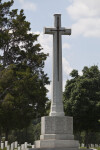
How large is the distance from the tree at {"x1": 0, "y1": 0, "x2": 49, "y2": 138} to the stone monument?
791 cm

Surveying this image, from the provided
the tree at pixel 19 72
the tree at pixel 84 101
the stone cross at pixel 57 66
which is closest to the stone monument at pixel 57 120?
the stone cross at pixel 57 66

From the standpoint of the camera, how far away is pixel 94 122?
33969 millimetres

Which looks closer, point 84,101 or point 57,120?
point 57,120

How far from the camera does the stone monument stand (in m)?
15.4

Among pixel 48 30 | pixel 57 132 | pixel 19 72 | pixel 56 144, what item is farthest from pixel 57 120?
pixel 19 72

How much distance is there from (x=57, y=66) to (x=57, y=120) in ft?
8.66

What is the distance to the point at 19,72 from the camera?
25031 mm

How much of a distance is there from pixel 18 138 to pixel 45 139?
49.8 m

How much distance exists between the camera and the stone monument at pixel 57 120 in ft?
50.6

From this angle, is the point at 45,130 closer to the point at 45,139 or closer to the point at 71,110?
the point at 45,139

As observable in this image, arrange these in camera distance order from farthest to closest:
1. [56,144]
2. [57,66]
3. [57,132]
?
[57,66]
[57,132]
[56,144]

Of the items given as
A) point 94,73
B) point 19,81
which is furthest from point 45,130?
point 94,73

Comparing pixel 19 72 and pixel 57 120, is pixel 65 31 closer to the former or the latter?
pixel 57 120

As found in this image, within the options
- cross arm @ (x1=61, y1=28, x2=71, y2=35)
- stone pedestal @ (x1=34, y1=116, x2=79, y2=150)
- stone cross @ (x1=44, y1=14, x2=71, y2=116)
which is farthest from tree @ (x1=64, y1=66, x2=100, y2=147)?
stone pedestal @ (x1=34, y1=116, x2=79, y2=150)
